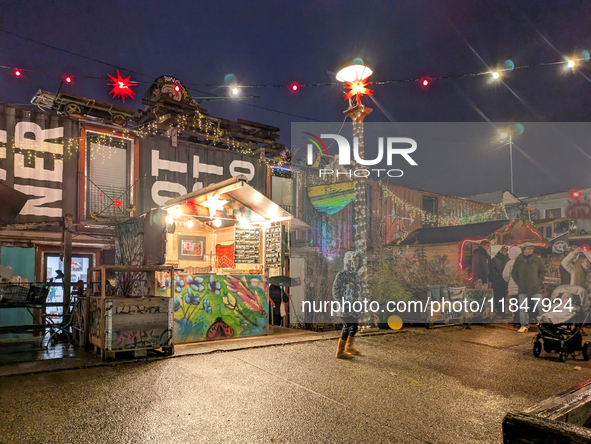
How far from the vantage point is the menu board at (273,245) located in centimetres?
1123

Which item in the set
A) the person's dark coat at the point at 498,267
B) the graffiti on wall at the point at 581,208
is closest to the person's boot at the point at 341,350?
the person's dark coat at the point at 498,267

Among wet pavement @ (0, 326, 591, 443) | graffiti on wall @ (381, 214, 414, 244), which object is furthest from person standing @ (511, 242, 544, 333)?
graffiti on wall @ (381, 214, 414, 244)

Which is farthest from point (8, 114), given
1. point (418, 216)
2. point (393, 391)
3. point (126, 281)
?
point (418, 216)

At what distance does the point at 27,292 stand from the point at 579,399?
1016 cm

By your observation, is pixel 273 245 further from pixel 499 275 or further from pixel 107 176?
pixel 499 275

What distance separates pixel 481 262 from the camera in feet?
53.8

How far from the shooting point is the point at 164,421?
4543 millimetres

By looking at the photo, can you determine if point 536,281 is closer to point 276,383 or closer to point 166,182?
point 276,383

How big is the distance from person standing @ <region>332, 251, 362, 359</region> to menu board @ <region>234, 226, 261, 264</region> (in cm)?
378

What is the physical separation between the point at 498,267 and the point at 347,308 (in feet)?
32.8

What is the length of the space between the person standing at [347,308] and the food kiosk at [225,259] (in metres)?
2.93

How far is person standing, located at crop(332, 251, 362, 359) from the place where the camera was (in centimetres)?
802

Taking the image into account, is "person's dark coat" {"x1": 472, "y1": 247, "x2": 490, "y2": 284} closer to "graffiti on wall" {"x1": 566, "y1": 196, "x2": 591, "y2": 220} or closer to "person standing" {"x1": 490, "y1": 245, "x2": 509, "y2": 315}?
"person standing" {"x1": 490, "y1": 245, "x2": 509, "y2": 315}

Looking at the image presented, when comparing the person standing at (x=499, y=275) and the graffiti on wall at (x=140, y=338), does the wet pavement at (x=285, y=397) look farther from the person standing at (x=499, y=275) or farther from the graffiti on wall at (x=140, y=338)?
the person standing at (x=499, y=275)
